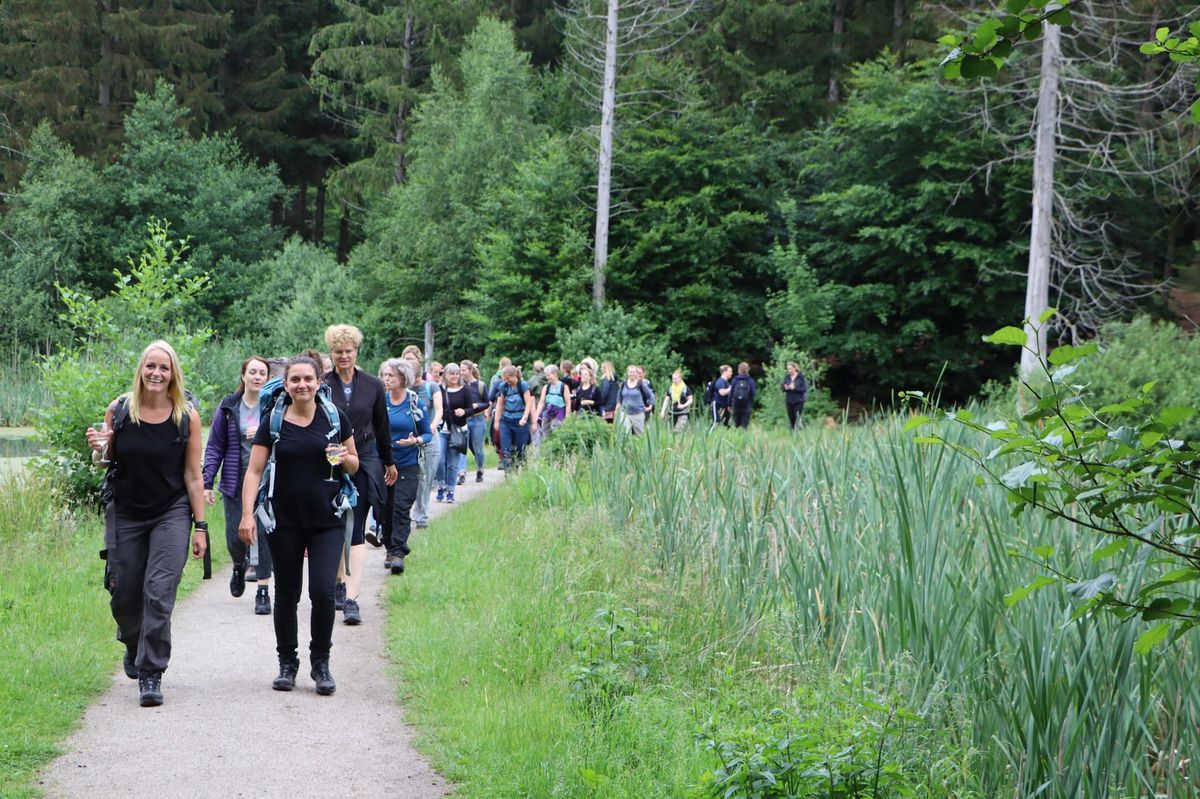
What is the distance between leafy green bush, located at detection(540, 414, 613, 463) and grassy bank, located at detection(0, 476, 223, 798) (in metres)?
4.26

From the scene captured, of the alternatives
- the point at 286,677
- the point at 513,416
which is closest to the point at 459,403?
the point at 513,416

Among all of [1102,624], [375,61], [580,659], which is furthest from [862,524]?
[375,61]

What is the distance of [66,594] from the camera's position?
336 inches

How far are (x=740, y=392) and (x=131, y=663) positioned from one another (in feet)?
61.8

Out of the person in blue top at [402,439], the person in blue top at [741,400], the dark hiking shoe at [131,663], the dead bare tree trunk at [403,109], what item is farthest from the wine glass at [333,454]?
the dead bare tree trunk at [403,109]

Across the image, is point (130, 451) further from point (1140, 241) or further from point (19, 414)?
point (1140, 241)

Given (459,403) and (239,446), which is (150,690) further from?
(459,403)

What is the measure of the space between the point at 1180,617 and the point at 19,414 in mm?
26447

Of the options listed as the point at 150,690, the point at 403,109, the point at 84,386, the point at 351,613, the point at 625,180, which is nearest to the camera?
the point at 150,690

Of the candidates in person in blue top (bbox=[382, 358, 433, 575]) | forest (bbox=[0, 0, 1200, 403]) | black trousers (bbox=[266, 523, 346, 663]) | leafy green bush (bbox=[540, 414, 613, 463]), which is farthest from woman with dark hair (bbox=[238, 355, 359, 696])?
forest (bbox=[0, 0, 1200, 403])

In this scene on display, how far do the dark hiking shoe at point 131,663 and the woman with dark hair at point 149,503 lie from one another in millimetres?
47

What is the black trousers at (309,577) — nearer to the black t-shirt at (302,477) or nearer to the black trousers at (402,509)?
the black t-shirt at (302,477)

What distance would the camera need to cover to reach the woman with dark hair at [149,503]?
6340 millimetres

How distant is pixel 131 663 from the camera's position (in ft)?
→ 21.8
